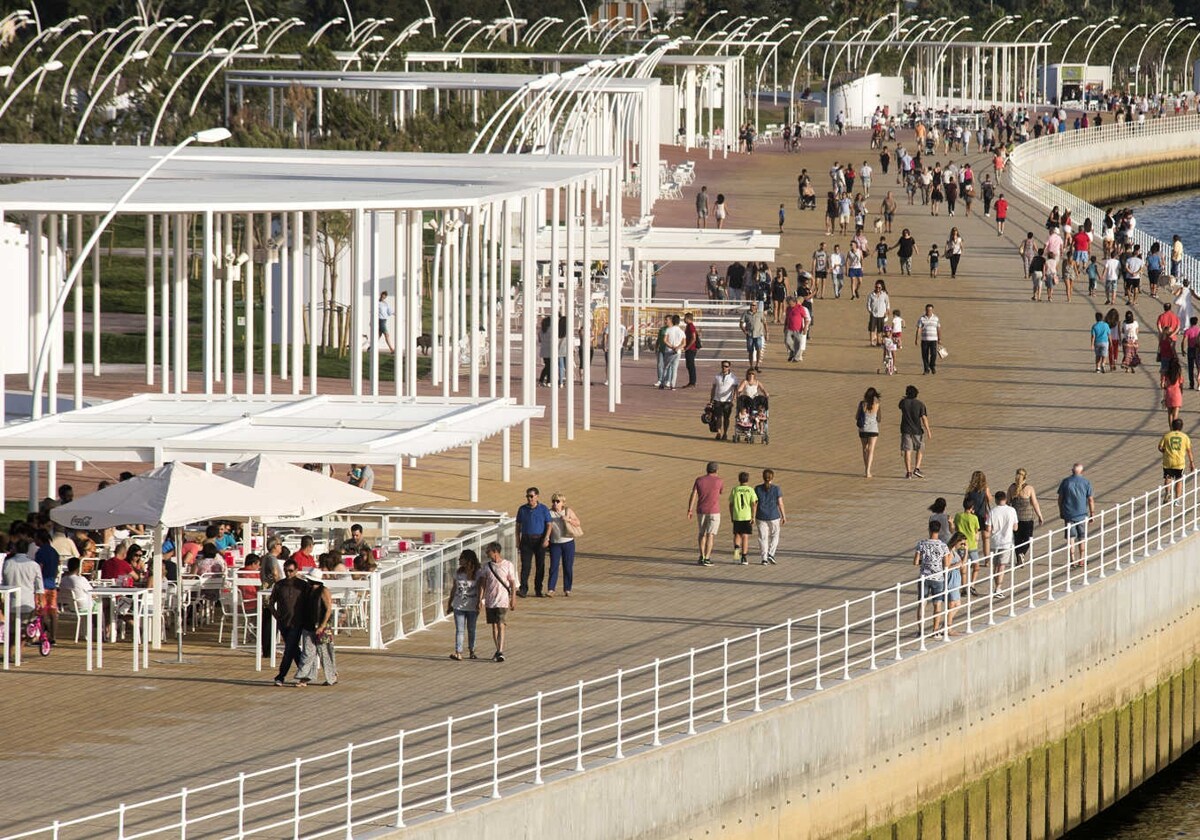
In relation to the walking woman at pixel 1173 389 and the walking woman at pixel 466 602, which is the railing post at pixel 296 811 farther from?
the walking woman at pixel 1173 389

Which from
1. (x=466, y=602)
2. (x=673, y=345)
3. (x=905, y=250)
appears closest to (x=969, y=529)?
(x=466, y=602)

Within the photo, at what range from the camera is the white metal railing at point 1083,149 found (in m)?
60.3

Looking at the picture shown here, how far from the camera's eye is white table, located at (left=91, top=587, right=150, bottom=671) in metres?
18.9

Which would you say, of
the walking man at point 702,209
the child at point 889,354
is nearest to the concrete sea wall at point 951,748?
the child at point 889,354

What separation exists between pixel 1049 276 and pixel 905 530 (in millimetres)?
22534

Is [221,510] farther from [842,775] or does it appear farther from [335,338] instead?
[335,338]

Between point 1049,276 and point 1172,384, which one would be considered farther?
point 1049,276

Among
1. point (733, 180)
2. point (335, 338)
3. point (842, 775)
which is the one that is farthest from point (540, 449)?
point (733, 180)

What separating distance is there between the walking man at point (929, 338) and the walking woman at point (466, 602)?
18.7m

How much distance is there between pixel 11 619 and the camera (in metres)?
19.2

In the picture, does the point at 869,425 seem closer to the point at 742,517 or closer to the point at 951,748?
the point at 742,517

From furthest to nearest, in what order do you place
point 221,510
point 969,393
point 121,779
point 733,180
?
point 733,180 < point 969,393 < point 221,510 < point 121,779

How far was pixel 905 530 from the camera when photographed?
84.0 feet

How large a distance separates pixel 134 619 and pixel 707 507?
635 centimetres
